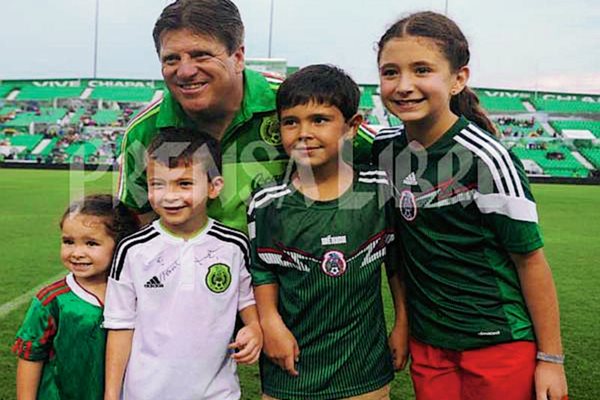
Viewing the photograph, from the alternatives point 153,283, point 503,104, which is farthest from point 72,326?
point 503,104

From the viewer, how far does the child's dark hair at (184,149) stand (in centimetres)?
201

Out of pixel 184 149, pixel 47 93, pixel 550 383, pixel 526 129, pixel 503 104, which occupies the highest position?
pixel 503 104

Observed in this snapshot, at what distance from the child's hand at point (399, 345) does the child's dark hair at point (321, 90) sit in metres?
0.73

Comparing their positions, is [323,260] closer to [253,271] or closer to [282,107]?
[253,271]

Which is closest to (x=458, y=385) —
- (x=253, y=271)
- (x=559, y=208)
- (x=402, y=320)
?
(x=402, y=320)

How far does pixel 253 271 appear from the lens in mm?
2023

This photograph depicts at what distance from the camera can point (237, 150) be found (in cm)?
238

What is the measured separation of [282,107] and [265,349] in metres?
0.75

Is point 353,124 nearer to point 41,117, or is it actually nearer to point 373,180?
point 373,180

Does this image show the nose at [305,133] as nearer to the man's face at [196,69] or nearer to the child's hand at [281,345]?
the man's face at [196,69]

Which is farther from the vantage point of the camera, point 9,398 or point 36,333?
point 9,398

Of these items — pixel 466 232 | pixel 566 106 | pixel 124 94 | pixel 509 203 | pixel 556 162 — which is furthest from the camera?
pixel 124 94

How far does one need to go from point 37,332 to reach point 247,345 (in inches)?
25.3

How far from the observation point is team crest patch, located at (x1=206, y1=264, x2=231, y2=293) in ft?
6.38
